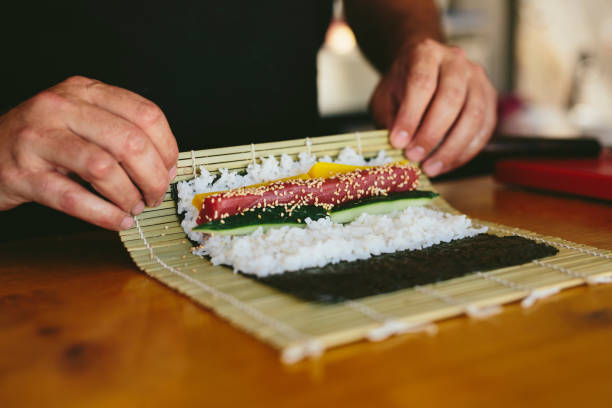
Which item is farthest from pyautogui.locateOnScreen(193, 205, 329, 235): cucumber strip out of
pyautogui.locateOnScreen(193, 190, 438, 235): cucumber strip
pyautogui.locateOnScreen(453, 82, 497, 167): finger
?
pyautogui.locateOnScreen(453, 82, 497, 167): finger

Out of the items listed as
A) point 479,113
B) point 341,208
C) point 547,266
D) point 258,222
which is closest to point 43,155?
point 258,222

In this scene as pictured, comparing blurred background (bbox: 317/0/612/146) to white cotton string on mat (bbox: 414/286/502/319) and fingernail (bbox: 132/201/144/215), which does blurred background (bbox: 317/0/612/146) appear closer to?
fingernail (bbox: 132/201/144/215)

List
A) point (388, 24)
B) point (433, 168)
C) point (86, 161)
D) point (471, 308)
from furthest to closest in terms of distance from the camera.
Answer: point (388, 24)
point (433, 168)
point (86, 161)
point (471, 308)

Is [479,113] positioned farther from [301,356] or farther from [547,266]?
[301,356]

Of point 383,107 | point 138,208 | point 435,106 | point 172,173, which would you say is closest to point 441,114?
point 435,106

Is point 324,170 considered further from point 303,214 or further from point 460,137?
point 460,137
